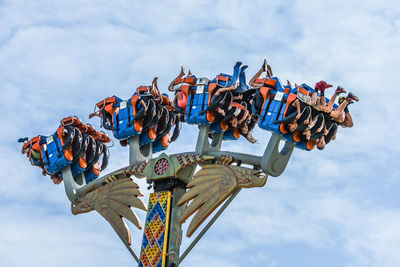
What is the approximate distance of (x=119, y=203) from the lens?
21125mm

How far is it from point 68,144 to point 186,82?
10.9 feet

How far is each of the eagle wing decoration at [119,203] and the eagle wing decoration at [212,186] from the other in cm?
141

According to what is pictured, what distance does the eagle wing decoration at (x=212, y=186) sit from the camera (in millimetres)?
19141

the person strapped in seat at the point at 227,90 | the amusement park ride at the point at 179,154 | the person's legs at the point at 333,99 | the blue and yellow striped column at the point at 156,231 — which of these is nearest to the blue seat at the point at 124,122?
the amusement park ride at the point at 179,154

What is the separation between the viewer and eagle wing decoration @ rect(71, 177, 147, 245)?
20906mm

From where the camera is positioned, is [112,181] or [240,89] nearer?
[240,89]

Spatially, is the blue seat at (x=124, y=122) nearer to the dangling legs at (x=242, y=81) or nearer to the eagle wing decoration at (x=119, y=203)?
the eagle wing decoration at (x=119, y=203)

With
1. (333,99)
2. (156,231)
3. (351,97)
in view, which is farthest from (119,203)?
(351,97)

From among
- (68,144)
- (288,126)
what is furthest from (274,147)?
(68,144)

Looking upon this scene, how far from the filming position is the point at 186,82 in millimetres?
20938

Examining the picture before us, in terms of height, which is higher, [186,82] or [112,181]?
[186,82]

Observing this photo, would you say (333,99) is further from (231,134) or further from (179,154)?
(179,154)

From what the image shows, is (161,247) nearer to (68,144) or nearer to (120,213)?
(120,213)

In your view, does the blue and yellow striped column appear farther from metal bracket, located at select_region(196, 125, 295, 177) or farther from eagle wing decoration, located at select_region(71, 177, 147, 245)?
metal bracket, located at select_region(196, 125, 295, 177)
